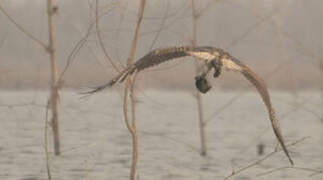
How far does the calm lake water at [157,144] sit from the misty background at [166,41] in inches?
27.1

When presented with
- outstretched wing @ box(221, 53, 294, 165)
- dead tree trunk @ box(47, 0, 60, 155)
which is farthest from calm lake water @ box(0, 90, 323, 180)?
outstretched wing @ box(221, 53, 294, 165)

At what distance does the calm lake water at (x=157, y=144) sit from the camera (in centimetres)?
763

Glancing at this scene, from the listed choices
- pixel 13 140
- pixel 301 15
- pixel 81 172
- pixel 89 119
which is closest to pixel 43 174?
pixel 81 172

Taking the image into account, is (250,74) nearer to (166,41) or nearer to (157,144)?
(166,41)

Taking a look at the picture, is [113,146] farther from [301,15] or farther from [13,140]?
[301,15]

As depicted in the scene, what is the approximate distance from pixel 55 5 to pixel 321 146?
428cm

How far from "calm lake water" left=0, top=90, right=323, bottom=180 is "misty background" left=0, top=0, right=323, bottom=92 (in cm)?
69

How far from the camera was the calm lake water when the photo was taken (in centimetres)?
763

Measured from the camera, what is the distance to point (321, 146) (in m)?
10.4

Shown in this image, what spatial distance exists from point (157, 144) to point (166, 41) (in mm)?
1997

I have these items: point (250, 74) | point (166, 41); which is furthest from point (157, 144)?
point (250, 74)

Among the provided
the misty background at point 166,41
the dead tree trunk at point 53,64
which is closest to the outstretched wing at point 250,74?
the misty background at point 166,41

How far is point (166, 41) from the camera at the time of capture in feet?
29.3

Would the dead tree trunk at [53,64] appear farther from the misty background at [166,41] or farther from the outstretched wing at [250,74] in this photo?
the outstretched wing at [250,74]
